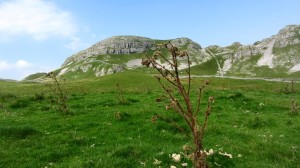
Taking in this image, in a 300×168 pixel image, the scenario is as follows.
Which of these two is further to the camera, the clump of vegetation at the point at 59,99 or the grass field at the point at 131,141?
the clump of vegetation at the point at 59,99

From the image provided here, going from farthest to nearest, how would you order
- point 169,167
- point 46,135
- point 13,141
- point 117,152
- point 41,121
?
point 41,121, point 46,135, point 13,141, point 117,152, point 169,167

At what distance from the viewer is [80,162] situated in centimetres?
1256

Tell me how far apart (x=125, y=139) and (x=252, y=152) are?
20.3 ft

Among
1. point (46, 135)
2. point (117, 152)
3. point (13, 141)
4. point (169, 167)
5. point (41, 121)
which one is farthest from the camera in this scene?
point (41, 121)

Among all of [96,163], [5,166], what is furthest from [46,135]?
[96,163]

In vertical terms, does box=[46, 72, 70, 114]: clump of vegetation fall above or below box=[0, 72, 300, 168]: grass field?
above

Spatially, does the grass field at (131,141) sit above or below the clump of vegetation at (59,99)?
below

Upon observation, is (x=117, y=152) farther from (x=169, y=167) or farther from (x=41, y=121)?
(x=41, y=121)

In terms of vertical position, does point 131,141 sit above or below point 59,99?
below

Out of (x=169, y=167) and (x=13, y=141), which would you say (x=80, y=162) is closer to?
(x=169, y=167)

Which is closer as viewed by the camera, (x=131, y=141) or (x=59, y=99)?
(x=131, y=141)

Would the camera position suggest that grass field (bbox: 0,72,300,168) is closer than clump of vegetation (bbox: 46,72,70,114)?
Yes

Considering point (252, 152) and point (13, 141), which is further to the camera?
point (13, 141)

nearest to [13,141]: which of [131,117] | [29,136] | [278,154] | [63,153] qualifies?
[29,136]
